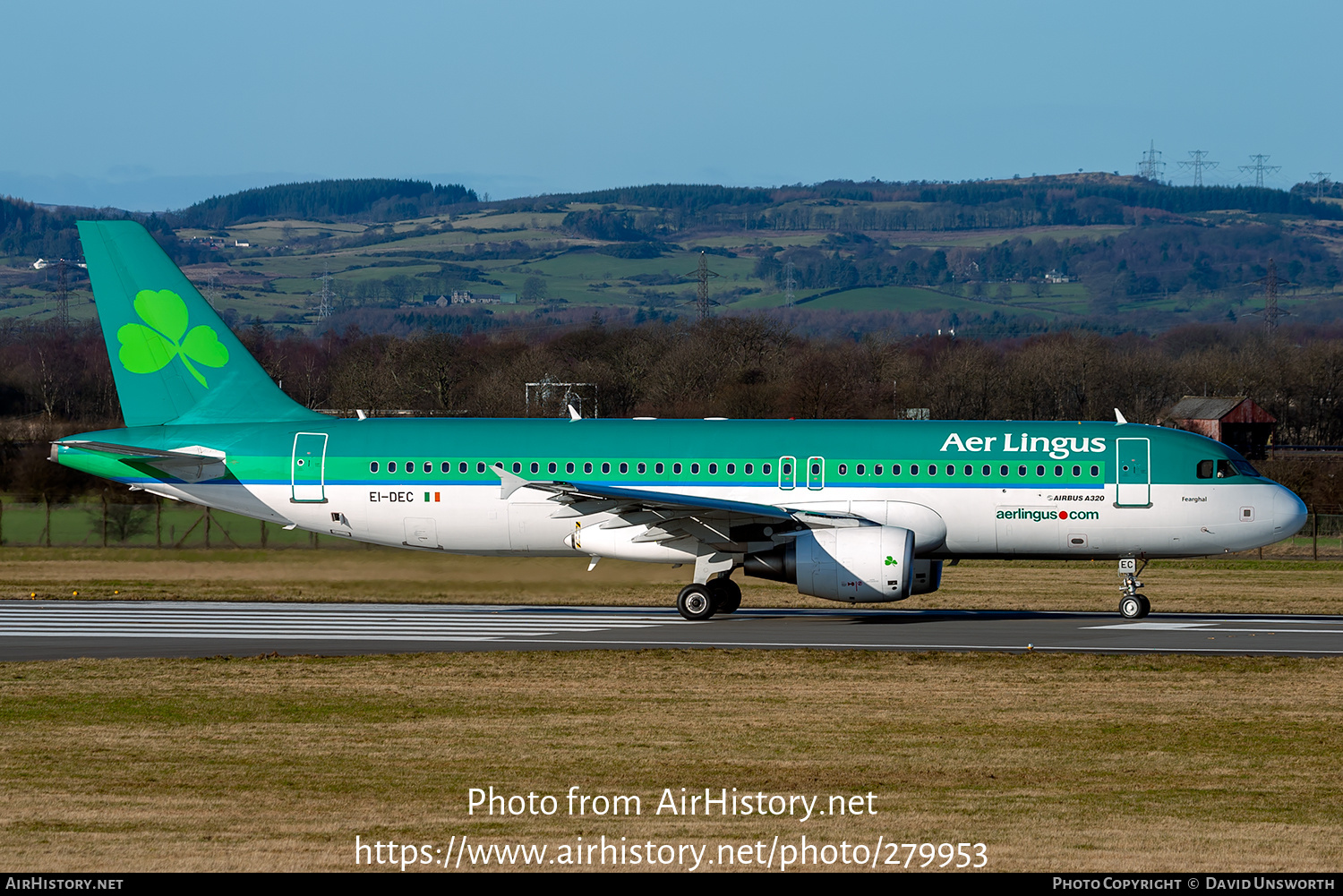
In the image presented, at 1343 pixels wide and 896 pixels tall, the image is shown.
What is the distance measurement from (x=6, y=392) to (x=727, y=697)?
3639 inches

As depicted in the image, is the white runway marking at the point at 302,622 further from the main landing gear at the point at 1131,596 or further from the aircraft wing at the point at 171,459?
the main landing gear at the point at 1131,596

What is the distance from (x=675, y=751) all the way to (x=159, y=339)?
772 inches

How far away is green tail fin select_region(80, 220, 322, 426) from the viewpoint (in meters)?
31.0

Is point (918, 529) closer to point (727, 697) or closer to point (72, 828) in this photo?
point (727, 697)

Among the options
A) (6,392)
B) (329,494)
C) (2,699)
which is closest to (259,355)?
(6,392)

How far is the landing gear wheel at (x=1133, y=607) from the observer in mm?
29375

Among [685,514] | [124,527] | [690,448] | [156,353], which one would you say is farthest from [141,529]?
[685,514]

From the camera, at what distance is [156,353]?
102ft

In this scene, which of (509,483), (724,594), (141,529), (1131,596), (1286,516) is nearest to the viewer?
(509,483)

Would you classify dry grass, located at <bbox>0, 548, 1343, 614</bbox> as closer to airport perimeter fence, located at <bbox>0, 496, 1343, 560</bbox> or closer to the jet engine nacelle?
the jet engine nacelle

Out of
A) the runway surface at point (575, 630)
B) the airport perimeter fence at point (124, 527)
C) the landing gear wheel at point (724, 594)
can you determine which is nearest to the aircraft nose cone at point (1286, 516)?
the runway surface at point (575, 630)

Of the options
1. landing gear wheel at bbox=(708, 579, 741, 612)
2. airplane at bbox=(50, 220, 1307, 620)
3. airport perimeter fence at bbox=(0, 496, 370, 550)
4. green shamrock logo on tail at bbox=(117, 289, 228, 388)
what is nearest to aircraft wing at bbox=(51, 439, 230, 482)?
airplane at bbox=(50, 220, 1307, 620)

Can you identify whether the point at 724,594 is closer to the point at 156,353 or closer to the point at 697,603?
the point at 697,603

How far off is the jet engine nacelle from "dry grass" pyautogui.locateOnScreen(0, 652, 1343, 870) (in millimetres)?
3707
